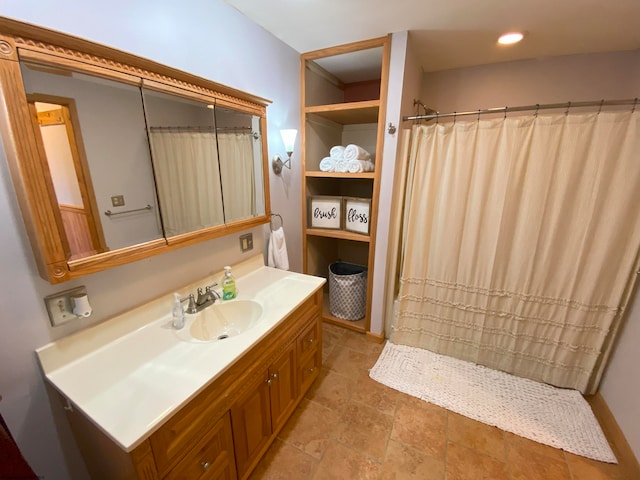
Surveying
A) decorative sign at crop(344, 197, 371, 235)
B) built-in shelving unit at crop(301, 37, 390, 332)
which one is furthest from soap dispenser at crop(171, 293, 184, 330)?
decorative sign at crop(344, 197, 371, 235)

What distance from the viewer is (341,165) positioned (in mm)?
2090

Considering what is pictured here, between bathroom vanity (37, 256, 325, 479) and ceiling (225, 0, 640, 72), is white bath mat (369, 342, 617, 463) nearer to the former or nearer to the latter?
bathroom vanity (37, 256, 325, 479)

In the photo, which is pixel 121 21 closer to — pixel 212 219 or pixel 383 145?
pixel 212 219

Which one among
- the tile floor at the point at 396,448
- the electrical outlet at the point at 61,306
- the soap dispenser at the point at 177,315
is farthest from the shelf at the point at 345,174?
the electrical outlet at the point at 61,306

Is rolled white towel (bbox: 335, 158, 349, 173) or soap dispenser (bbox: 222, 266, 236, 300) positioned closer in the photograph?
soap dispenser (bbox: 222, 266, 236, 300)

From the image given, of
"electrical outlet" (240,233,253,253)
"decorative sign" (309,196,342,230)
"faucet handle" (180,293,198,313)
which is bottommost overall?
"faucet handle" (180,293,198,313)

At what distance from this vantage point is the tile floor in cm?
131

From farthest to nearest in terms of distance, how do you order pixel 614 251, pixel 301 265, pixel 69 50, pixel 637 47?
pixel 301 265 → pixel 637 47 → pixel 614 251 → pixel 69 50

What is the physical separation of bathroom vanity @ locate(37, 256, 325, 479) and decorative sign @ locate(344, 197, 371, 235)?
0.94 m

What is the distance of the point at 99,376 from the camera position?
3.00 feet

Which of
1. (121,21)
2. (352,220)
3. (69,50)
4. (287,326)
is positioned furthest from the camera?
(352,220)

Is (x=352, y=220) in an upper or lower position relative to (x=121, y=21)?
lower

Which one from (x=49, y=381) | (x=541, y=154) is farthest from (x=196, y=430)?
(x=541, y=154)

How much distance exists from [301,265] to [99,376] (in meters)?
1.66
